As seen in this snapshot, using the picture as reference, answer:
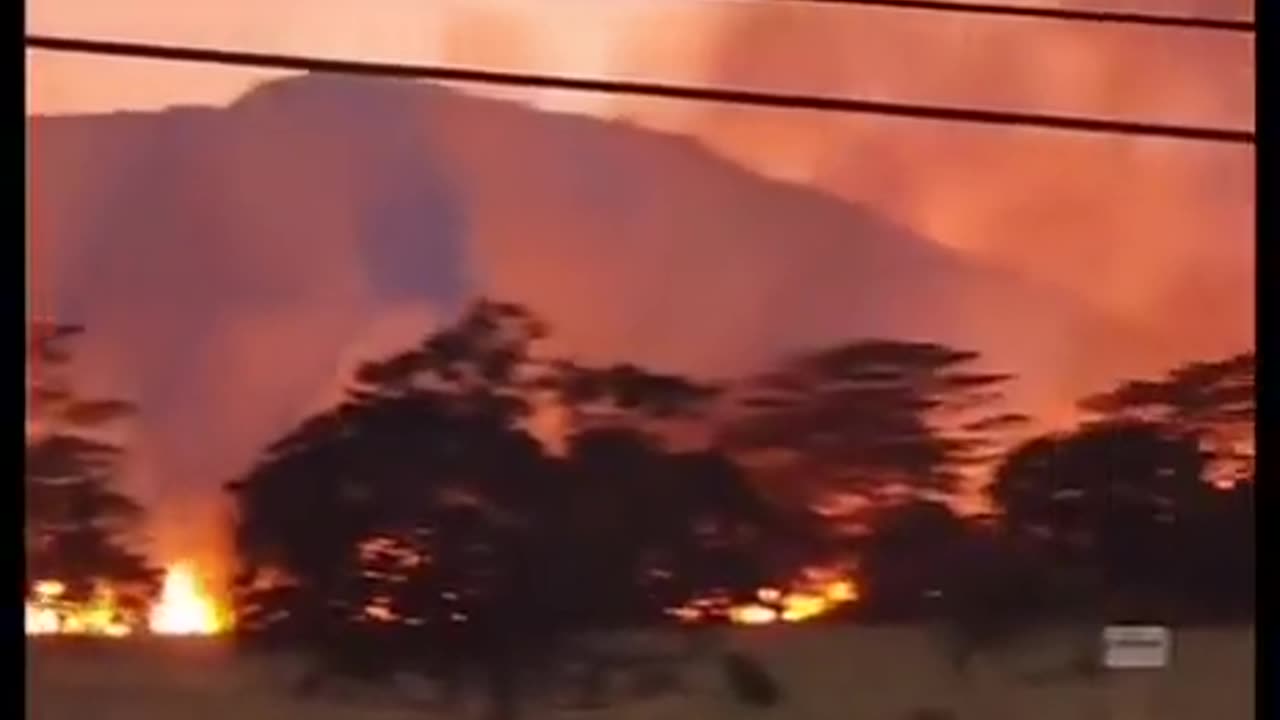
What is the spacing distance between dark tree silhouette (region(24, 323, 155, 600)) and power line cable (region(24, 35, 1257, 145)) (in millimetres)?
344

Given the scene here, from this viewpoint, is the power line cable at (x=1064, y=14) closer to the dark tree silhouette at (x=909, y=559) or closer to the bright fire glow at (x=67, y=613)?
the dark tree silhouette at (x=909, y=559)

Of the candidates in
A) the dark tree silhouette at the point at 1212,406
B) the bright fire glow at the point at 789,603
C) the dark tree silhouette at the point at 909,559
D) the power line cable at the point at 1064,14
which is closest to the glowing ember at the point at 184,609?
the bright fire glow at the point at 789,603

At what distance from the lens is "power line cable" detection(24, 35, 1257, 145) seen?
124 inches

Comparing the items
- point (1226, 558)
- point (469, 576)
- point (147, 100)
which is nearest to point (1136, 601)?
point (1226, 558)

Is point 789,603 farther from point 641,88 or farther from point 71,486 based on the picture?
point 71,486

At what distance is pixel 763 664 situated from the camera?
10.8ft

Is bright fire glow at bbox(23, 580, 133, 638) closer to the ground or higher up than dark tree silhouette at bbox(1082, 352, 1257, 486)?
closer to the ground

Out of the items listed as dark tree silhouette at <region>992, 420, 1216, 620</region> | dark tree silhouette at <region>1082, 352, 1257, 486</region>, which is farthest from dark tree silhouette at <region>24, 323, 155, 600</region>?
Result: dark tree silhouette at <region>1082, 352, 1257, 486</region>

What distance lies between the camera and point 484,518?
3.25 m

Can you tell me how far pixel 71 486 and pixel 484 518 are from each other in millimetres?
491

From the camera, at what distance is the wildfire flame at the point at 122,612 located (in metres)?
3.13

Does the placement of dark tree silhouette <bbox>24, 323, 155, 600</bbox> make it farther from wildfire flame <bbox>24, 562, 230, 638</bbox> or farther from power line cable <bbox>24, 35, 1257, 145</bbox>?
power line cable <bbox>24, 35, 1257, 145</bbox>

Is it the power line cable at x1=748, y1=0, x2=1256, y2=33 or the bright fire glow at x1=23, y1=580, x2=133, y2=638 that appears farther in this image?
the power line cable at x1=748, y1=0, x2=1256, y2=33

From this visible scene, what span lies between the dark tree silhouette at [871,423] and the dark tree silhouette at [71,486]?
0.73m
